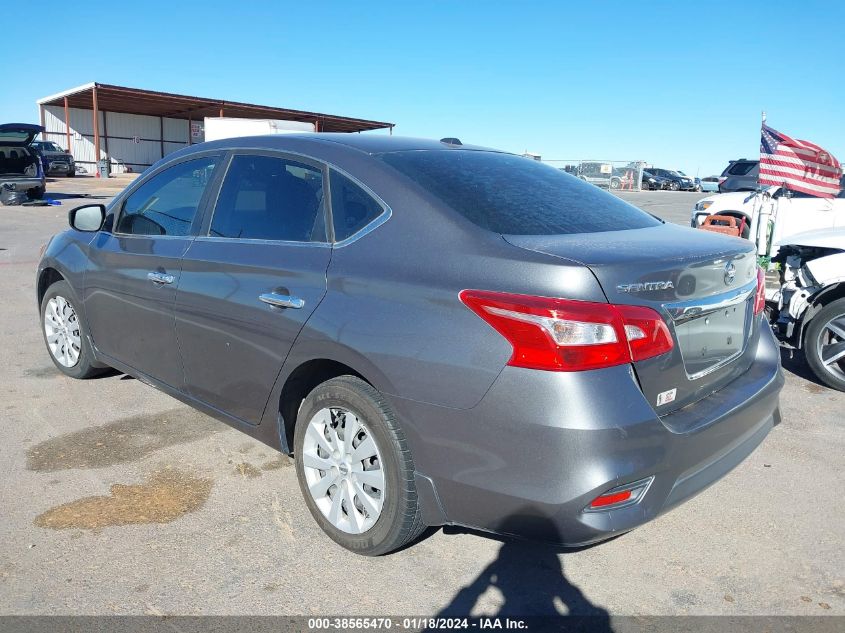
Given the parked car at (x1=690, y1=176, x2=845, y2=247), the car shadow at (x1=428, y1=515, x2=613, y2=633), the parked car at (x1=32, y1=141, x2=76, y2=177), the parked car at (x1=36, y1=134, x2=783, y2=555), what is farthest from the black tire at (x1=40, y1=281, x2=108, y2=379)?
the parked car at (x1=32, y1=141, x2=76, y2=177)

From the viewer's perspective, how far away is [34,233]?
1397cm

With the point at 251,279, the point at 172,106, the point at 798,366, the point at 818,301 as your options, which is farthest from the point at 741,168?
the point at 172,106

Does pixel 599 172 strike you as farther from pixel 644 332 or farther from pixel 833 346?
pixel 644 332

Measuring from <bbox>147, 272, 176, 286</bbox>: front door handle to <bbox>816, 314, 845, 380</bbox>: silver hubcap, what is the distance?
457 cm

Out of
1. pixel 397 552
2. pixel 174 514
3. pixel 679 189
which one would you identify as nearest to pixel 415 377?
pixel 397 552

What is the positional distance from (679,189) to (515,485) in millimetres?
47228

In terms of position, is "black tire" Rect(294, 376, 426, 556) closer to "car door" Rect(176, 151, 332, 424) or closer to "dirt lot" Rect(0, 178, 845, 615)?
"dirt lot" Rect(0, 178, 845, 615)

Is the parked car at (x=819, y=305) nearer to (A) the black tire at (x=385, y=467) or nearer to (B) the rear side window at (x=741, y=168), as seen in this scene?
(A) the black tire at (x=385, y=467)

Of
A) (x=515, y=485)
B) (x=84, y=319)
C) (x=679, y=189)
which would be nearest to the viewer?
(x=515, y=485)

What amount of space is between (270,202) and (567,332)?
1.71 m

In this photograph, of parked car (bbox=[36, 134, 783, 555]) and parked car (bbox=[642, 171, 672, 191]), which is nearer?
parked car (bbox=[36, 134, 783, 555])

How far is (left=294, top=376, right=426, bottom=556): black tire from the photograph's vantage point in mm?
2639

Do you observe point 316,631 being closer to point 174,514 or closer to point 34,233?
point 174,514

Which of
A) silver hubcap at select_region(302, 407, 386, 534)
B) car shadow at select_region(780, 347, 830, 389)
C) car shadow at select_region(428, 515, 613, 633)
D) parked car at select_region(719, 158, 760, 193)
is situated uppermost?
parked car at select_region(719, 158, 760, 193)
